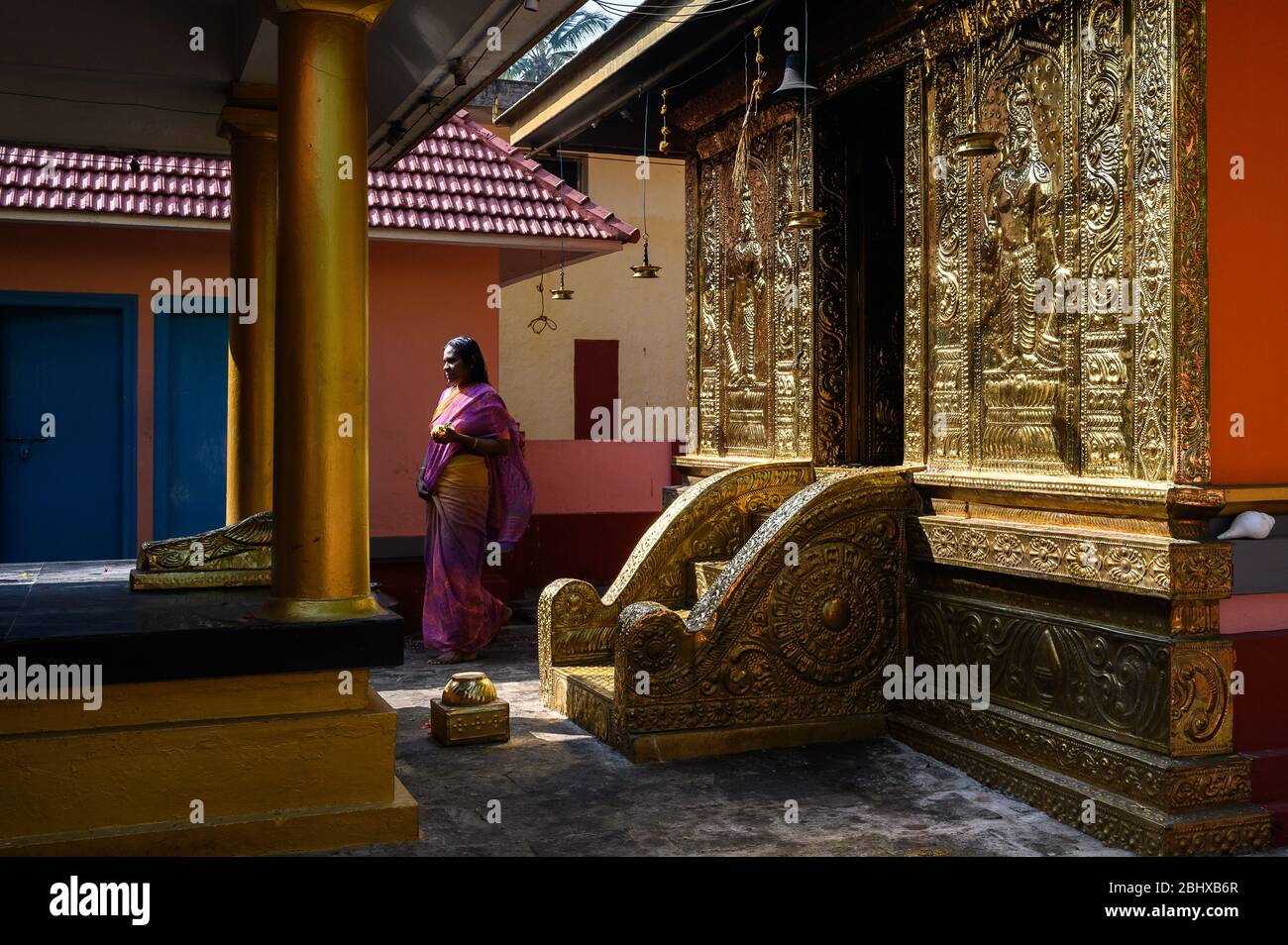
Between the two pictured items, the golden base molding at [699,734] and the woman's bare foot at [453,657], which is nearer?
the golden base molding at [699,734]

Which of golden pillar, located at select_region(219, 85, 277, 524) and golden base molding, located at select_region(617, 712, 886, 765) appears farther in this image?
golden pillar, located at select_region(219, 85, 277, 524)

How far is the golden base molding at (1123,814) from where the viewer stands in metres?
4.55

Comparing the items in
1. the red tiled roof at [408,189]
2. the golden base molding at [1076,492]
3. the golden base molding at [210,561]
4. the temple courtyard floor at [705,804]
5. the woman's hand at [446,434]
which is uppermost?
Result: the red tiled roof at [408,189]

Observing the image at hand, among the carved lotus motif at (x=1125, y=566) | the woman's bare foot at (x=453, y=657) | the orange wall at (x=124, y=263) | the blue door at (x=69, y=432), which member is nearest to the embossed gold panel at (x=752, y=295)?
the woman's bare foot at (x=453, y=657)

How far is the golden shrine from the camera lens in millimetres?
4758

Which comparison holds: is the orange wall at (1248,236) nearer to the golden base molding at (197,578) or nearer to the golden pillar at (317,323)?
the golden pillar at (317,323)

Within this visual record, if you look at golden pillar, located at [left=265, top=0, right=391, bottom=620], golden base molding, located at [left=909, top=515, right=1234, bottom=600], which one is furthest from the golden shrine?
golden pillar, located at [left=265, top=0, right=391, bottom=620]

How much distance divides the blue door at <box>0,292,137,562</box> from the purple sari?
10.2 ft

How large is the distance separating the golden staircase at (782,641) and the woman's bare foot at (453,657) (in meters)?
2.41

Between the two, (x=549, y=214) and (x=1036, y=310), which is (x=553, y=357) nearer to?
(x=549, y=214)

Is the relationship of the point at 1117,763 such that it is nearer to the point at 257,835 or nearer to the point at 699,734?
the point at 699,734

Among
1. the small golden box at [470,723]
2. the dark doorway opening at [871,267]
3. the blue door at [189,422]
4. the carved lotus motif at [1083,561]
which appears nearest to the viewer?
the carved lotus motif at [1083,561]

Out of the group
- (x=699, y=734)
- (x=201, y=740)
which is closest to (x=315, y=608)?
(x=201, y=740)

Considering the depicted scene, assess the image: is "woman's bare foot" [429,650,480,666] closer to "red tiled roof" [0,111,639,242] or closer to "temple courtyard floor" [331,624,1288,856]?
"temple courtyard floor" [331,624,1288,856]
